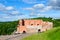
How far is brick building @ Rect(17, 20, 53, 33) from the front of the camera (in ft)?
173

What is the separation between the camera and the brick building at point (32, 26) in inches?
2079

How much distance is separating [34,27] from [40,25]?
9.05 feet

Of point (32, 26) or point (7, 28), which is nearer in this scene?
point (32, 26)

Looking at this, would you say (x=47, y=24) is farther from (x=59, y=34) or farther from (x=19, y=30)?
(x=59, y=34)

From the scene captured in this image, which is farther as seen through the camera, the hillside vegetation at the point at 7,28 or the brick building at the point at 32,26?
the hillside vegetation at the point at 7,28

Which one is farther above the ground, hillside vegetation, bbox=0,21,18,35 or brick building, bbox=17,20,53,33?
brick building, bbox=17,20,53,33

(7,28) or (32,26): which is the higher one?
(32,26)

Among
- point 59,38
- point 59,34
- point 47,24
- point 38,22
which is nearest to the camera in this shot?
point 59,38

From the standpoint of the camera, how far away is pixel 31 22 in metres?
58.5

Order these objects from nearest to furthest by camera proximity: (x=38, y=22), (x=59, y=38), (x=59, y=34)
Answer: (x=59, y=38) → (x=59, y=34) → (x=38, y=22)

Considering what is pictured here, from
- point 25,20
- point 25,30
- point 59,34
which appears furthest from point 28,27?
point 59,34

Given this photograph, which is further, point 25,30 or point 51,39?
point 25,30

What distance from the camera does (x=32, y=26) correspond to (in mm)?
55406

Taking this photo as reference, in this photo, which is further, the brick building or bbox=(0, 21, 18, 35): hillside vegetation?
bbox=(0, 21, 18, 35): hillside vegetation
